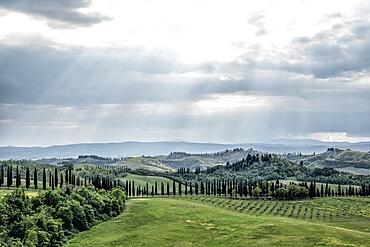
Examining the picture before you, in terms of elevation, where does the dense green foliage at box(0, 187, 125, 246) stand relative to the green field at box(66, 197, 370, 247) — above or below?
above

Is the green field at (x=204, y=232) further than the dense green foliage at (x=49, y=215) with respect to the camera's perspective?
No

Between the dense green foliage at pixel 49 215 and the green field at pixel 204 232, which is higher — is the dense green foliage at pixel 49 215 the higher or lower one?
the higher one

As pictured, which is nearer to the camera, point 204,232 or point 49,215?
point 204,232

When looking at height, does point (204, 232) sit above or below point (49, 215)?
below

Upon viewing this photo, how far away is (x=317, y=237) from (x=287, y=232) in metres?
8.76

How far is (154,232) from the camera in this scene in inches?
4973

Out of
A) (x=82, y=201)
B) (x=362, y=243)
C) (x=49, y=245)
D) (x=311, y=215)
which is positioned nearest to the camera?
(x=362, y=243)

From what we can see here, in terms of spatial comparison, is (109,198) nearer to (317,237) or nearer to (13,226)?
(13,226)

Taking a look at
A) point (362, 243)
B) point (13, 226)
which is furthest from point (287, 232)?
Answer: point (13, 226)

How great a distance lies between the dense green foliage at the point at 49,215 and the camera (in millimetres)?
114625

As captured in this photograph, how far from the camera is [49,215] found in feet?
429

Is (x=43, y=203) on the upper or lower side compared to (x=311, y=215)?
upper

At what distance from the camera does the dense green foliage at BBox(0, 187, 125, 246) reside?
115 metres

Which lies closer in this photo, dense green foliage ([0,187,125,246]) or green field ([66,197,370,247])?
green field ([66,197,370,247])
